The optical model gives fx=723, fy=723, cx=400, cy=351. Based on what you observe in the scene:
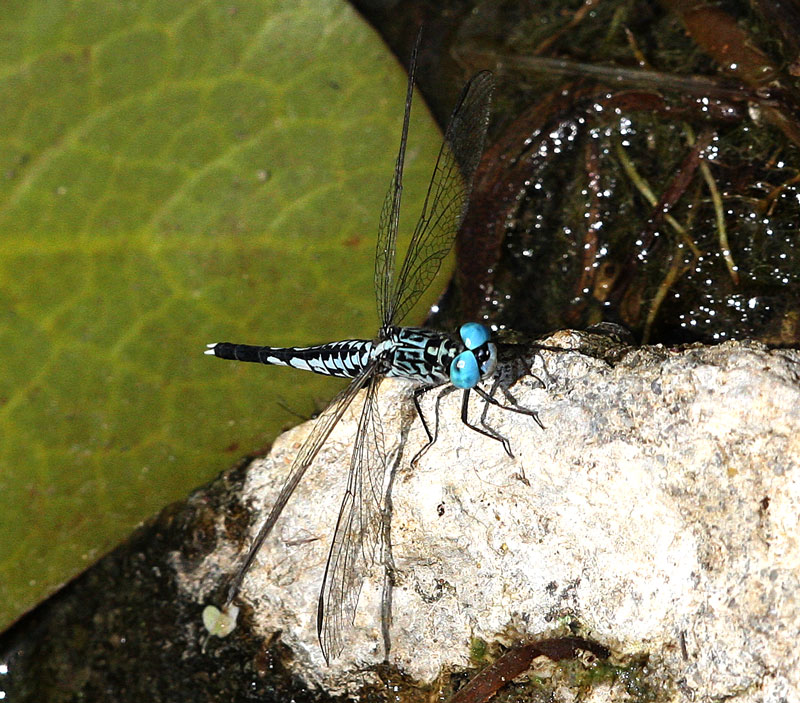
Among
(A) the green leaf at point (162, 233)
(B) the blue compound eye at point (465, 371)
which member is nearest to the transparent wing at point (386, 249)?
(A) the green leaf at point (162, 233)

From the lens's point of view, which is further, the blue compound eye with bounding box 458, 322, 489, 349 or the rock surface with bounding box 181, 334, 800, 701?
the blue compound eye with bounding box 458, 322, 489, 349

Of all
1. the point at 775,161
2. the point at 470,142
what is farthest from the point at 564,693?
the point at 775,161

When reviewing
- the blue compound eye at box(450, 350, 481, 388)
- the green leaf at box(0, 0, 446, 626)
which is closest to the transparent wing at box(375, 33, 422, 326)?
the green leaf at box(0, 0, 446, 626)

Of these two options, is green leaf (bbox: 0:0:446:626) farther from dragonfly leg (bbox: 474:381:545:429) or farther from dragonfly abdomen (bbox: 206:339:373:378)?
dragonfly leg (bbox: 474:381:545:429)

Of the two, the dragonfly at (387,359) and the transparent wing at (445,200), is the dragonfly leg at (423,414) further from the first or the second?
the transparent wing at (445,200)

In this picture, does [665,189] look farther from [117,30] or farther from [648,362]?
[117,30]
